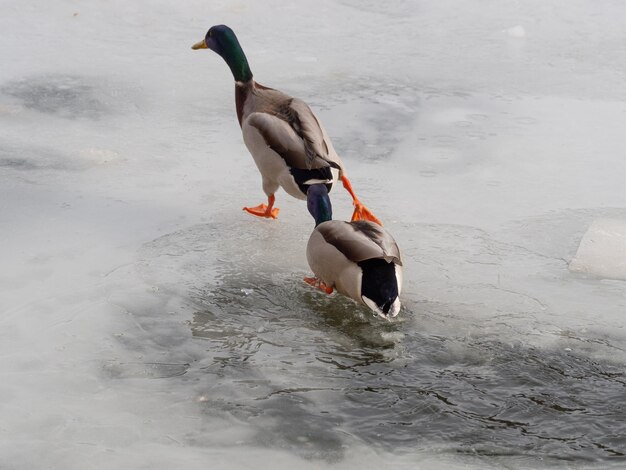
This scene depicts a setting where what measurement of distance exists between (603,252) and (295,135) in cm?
127

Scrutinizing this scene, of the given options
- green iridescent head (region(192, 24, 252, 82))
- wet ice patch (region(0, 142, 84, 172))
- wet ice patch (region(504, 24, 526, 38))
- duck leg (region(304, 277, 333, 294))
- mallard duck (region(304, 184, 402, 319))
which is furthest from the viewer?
wet ice patch (region(504, 24, 526, 38))

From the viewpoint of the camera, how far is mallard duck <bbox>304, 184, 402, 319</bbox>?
304 cm

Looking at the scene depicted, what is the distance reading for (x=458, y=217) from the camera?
13.0ft

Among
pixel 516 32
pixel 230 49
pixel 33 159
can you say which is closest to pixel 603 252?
pixel 230 49

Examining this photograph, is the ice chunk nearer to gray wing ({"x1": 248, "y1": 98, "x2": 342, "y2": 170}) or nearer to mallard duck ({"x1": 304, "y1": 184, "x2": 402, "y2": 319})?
mallard duck ({"x1": 304, "y1": 184, "x2": 402, "y2": 319})

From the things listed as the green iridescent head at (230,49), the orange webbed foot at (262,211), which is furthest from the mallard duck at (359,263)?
the green iridescent head at (230,49)

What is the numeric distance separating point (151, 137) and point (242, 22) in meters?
1.96

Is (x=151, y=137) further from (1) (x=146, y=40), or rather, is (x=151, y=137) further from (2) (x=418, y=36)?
(2) (x=418, y=36)

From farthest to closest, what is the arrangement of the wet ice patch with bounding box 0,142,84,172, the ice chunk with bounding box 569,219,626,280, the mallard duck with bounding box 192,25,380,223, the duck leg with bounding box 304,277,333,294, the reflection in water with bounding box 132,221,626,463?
the wet ice patch with bounding box 0,142,84,172, the mallard duck with bounding box 192,25,380,223, the ice chunk with bounding box 569,219,626,280, the duck leg with bounding box 304,277,333,294, the reflection in water with bounding box 132,221,626,463

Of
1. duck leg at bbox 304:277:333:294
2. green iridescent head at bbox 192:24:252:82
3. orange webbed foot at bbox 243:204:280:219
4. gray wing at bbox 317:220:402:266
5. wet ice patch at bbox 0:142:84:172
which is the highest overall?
green iridescent head at bbox 192:24:252:82

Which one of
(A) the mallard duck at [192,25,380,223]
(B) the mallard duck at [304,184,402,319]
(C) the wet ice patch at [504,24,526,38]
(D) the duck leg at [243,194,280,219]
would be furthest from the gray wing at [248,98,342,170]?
(C) the wet ice patch at [504,24,526,38]

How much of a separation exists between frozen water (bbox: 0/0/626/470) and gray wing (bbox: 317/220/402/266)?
23 centimetres

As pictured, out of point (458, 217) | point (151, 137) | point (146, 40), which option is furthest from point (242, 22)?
point (458, 217)

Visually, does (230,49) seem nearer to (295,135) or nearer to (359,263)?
(295,135)
